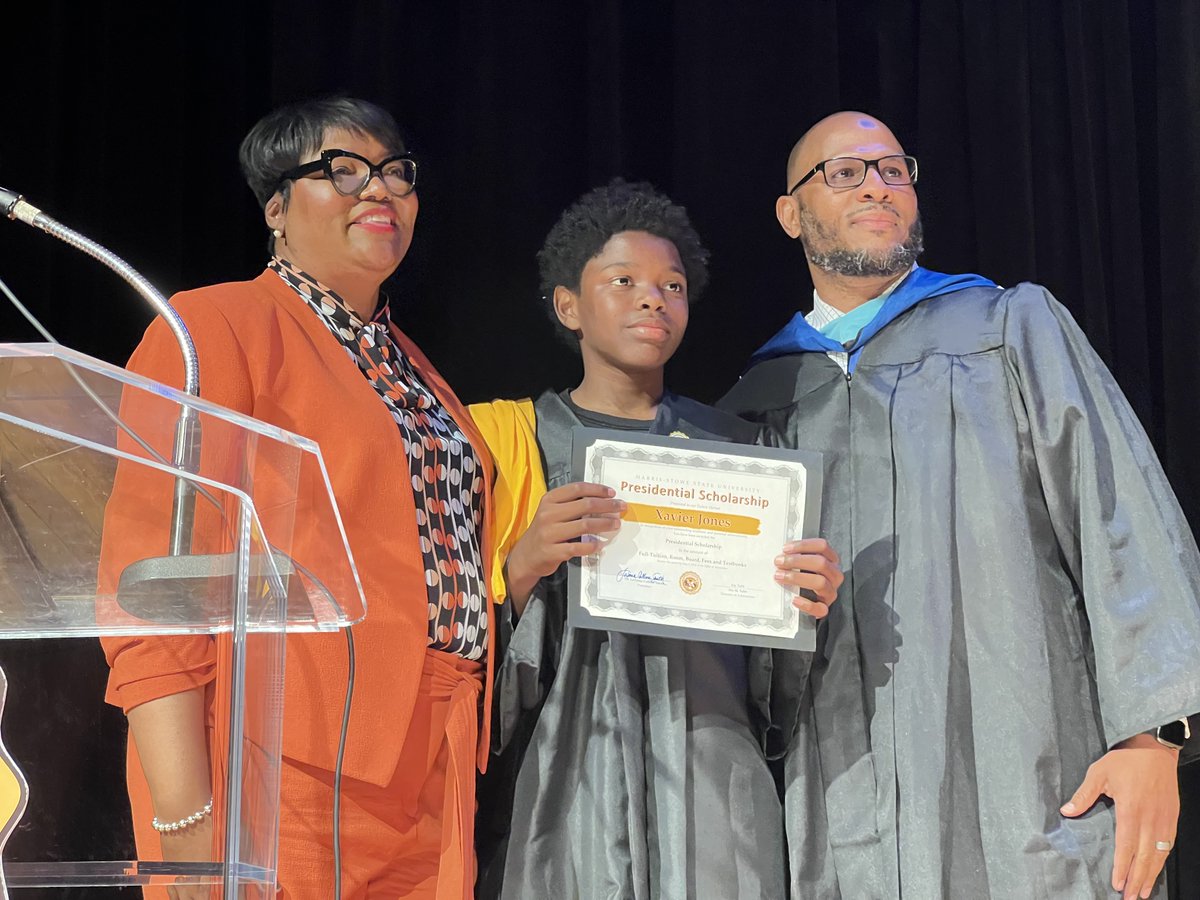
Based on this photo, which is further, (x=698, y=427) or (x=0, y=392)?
(x=698, y=427)

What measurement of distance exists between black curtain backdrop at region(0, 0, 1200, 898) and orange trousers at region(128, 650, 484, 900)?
122 centimetres

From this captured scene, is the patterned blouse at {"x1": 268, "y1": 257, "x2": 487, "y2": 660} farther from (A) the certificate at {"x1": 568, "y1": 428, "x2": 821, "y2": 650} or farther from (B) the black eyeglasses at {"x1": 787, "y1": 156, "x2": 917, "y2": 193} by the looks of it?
(B) the black eyeglasses at {"x1": 787, "y1": 156, "x2": 917, "y2": 193}

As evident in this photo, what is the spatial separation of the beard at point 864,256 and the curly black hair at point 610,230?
294 millimetres

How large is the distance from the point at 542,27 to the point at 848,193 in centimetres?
100

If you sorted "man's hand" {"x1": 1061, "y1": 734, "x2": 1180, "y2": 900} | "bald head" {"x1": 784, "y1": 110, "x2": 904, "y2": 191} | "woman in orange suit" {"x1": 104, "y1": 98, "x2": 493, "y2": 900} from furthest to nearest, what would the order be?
"bald head" {"x1": 784, "y1": 110, "x2": 904, "y2": 191}, "man's hand" {"x1": 1061, "y1": 734, "x2": 1180, "y2": 900}, "woman in orange suit" {"x1": 104, "y1": 98, "x2": 493, "y2": 900}

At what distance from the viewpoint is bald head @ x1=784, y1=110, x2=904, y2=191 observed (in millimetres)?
2861

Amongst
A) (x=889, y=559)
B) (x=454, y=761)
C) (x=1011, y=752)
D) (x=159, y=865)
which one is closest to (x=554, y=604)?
(x=454, y=761)

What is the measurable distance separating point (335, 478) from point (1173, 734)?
1.38 m

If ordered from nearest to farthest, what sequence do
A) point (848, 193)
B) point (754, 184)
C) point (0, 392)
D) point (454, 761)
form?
point (0, 392) < point (454, 761) < point (848, 193) < point (754, 184)

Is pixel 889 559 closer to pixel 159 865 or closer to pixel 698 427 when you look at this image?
pixel 698 427

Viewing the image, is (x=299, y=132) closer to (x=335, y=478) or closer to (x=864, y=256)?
(x=335, y=478)

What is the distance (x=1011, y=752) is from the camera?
7.23 feet
